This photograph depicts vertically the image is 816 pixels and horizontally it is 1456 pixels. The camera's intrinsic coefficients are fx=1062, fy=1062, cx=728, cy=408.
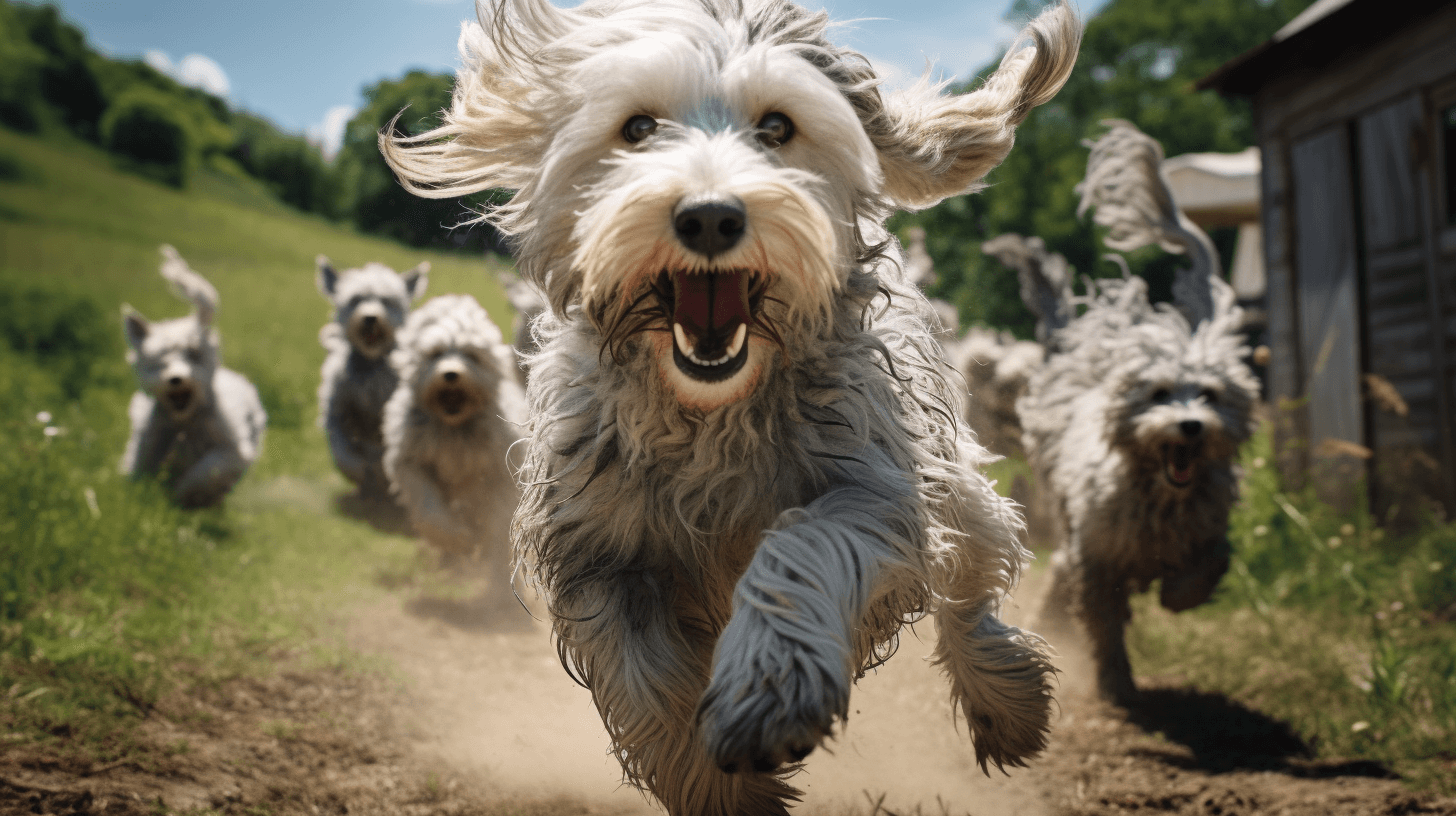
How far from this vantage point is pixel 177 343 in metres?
8.84

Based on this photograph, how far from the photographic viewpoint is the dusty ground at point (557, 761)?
3.70 m

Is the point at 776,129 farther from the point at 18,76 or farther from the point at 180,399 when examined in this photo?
the point at 18,76

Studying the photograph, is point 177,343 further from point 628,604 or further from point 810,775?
point 628,604

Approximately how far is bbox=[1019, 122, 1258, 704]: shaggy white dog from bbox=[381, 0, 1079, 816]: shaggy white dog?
8.67 feet

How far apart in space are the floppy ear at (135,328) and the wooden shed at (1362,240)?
8905mm

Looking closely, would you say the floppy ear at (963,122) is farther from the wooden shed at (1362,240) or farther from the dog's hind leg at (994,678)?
the wooden shed at (1362,240)

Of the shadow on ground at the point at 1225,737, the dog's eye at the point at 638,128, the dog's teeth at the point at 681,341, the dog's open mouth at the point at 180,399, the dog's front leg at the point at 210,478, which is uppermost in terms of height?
the dog's eye at the point at 638,128

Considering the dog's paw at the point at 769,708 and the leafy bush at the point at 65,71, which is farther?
the leafy bush at the point at 65,71

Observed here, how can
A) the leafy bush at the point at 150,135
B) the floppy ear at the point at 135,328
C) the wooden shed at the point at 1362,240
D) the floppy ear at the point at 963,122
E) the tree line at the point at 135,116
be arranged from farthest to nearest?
1. the leafy bush at the point at 150,135
2. the tree line at the point at 135,116
3. the floppy ear at the point at 135,328
4. the wooden shed at the point at 1362,240
5. the floppy ear at the point at 963,122

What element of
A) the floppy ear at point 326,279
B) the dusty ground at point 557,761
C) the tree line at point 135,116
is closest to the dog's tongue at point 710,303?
the dusty ground at point 557,761

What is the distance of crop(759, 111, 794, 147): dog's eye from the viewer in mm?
2559

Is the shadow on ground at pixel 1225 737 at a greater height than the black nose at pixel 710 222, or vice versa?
the black nose at pixel 710 222

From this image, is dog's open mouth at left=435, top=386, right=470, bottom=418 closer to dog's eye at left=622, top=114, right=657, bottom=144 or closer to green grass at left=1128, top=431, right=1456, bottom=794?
green grass at left=1128, top=431, right=1456, bottom=794

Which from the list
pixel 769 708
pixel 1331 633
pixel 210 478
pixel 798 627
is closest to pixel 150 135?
pixel 210 478
